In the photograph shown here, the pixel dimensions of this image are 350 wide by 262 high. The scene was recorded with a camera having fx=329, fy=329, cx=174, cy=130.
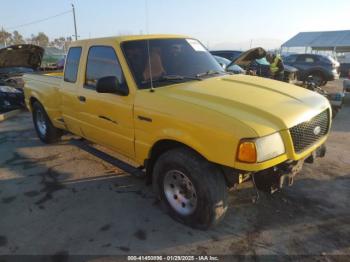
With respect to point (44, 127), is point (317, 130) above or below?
above

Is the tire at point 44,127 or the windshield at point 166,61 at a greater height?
the windshield at point 166,61

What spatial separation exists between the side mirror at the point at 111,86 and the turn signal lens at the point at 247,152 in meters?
1.59

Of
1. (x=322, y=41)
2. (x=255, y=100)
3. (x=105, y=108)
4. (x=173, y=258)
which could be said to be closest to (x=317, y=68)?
(x=255, y=100)

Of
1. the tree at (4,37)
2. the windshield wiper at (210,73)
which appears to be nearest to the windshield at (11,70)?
the windshield wiper at (210,73)

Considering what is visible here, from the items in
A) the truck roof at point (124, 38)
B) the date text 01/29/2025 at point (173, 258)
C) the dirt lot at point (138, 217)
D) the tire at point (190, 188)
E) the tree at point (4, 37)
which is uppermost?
the tree at point (4, 37)

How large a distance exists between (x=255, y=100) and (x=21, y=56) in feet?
34.8

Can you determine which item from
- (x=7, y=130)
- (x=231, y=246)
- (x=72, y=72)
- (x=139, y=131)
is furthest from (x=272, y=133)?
(x=7, y=130)

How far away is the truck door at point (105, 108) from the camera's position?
397 centimetres

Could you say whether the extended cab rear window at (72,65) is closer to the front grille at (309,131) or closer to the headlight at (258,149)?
the headlight at (258,149)

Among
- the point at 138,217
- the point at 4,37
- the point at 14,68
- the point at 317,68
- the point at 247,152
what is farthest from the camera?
the point at 4,37

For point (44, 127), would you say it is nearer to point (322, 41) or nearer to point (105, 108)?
point (105, 108)

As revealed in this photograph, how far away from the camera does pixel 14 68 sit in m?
12.2

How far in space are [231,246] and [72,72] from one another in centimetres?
346

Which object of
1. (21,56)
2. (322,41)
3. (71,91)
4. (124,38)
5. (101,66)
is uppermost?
(322,41)
